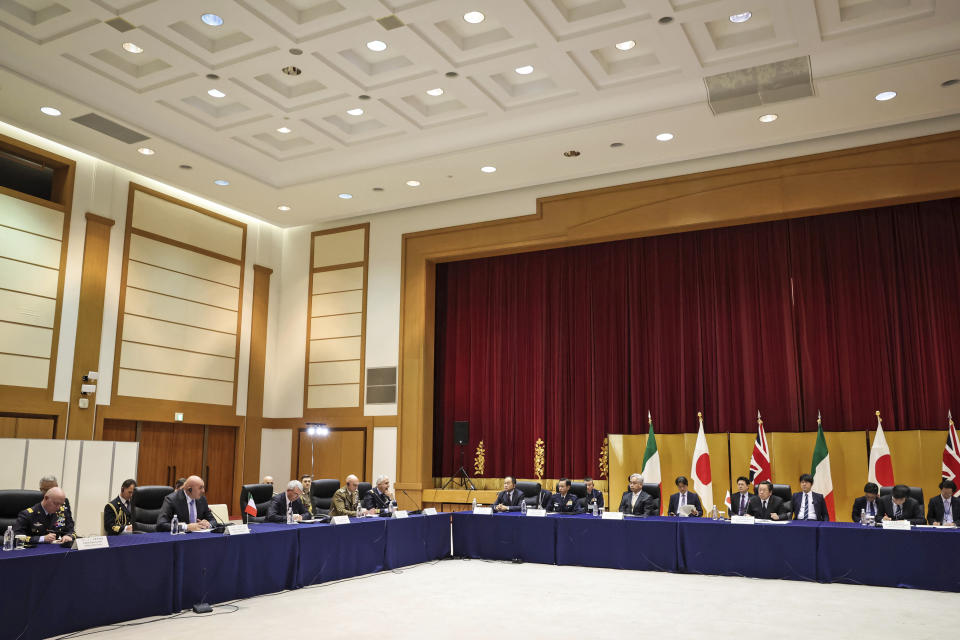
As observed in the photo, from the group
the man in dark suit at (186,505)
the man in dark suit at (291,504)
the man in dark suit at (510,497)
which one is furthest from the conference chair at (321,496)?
the man in dark suit at (510,497)

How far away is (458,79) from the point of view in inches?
344

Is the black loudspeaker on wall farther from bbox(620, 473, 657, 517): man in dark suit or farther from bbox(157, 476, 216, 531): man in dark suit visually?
bbox(157, 476, 216, 531): man in dark suit

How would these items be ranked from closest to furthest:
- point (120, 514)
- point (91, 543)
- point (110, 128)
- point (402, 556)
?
point (91, 543) → point (120, 514) → point (402, 556) → point (110, 128)

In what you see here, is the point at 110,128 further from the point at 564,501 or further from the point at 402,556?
the point at 564,501

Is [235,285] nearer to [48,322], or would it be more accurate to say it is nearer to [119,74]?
[48,322]

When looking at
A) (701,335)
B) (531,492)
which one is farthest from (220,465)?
(701,335)

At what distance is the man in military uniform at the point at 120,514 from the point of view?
250 inches

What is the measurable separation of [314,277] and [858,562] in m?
9.44

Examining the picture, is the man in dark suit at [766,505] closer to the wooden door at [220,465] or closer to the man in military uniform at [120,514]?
the man in military uniform at [120,514]

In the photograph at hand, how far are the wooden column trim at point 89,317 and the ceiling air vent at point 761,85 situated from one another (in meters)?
8.14

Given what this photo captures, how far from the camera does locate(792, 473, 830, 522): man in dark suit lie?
8.56 meters

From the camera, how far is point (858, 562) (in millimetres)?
7055

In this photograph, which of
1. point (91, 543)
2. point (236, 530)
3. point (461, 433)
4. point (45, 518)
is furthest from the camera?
point (461, 433)

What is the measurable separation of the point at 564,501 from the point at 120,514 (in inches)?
191
